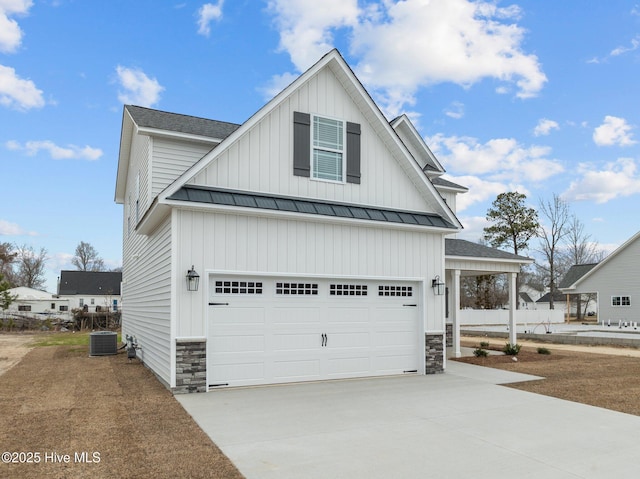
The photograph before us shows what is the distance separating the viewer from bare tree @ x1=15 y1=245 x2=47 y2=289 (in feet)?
208

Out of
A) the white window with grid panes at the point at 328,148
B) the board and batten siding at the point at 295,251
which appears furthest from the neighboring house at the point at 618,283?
the white window with grid panes at the point at 328,148

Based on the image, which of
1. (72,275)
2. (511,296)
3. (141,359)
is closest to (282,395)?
(141,359)

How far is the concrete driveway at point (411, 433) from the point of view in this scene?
17.5ft

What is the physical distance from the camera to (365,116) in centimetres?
1211

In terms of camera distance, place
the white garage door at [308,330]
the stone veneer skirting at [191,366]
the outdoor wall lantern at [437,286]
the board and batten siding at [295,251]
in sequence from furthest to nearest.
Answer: the outdoor wall lantern at [437,286]
the white garage door at [308,330]
the board and batten siding at [295,251]
the stone veneer skirting at [191,366]

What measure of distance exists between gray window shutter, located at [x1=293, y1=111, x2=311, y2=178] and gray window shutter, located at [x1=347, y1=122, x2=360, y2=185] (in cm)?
104

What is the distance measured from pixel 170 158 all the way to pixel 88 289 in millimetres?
47376

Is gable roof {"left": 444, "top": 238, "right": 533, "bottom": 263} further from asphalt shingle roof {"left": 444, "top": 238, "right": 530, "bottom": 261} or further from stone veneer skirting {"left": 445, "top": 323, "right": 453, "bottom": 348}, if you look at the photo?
stone veneer skirting {"left": 445, "top": 323, "right": 453, "bottom": 348}

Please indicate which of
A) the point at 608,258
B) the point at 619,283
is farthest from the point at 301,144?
the point at 619,283

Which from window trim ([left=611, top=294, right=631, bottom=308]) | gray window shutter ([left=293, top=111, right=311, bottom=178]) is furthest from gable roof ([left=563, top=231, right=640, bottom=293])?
gray window shutter ([left=293, top=111, right=311, bottom=178])

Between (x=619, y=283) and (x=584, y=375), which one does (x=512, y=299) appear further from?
(x=619, y=283)

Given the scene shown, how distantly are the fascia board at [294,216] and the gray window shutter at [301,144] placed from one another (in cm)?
118

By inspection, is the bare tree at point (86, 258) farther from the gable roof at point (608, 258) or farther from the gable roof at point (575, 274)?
the gable roof at point (608, 258)

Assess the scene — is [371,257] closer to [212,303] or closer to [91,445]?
[212,303]
